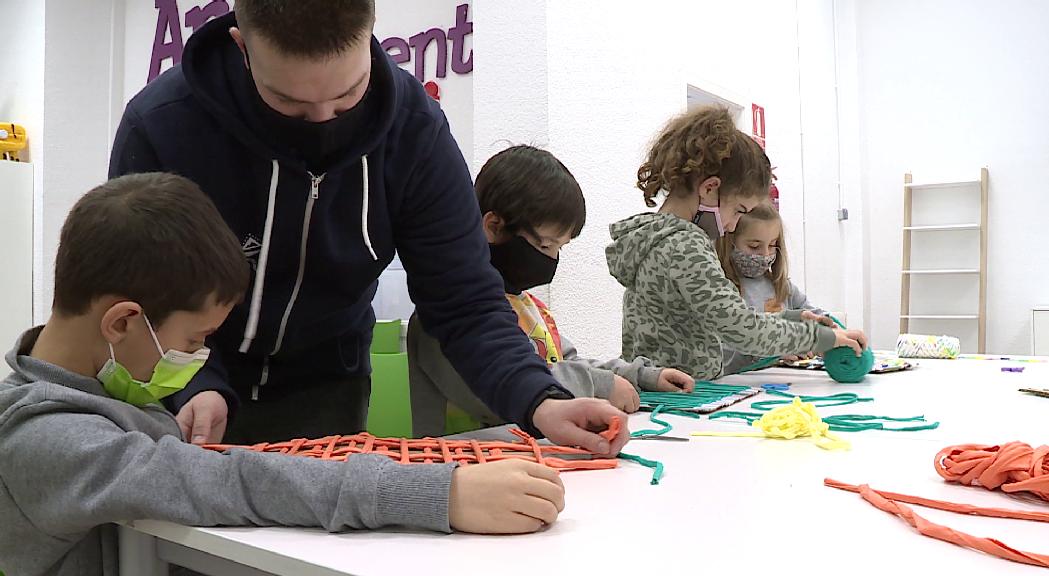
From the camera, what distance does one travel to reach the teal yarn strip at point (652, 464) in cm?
78

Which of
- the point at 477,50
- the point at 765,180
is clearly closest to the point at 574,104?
the point at 477,50

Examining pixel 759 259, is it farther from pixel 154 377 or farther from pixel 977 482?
pixel 154 377

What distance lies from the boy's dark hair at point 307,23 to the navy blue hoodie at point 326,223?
19 centimetres

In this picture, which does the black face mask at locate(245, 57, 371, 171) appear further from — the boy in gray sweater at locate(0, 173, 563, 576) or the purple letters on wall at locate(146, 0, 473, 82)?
the purple letters on wall at locate(146, 0, 473, 82)

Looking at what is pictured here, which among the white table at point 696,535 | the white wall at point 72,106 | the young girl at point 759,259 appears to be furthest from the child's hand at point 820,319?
the white wall at point 72,106

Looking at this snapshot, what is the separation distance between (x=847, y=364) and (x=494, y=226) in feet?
2.67

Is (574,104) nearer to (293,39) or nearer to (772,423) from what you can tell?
(772,423)

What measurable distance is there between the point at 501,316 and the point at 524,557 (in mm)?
513

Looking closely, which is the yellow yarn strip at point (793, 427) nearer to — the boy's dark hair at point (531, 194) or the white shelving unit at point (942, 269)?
the boy's dark hair at point (531, 194)

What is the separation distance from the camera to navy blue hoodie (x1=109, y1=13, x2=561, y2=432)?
94 centimetres

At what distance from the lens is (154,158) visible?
3.10 ft

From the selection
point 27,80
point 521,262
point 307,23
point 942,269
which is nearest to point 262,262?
point 307,23

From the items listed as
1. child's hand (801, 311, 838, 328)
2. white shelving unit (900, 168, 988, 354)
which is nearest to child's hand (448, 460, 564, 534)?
child's hand (801, 311, 838, 328)

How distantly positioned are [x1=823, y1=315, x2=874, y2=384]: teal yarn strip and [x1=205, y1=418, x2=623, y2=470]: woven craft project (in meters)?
0.97
